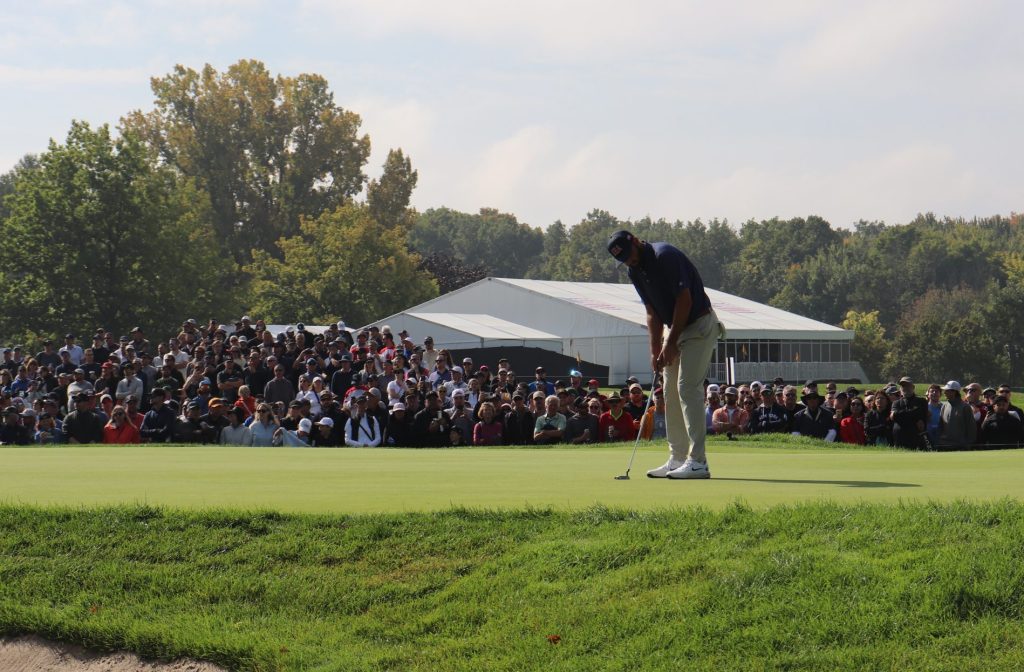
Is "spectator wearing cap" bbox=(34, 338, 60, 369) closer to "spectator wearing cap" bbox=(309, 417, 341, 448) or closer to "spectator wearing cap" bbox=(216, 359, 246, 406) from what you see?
"spectator wearing cap" bbox=(216, 359, 246, 406)

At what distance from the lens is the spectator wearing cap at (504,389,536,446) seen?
1984 cm

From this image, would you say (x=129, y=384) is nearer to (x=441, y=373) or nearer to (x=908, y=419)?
(x=441, y=373)

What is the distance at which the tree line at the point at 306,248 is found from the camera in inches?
2312

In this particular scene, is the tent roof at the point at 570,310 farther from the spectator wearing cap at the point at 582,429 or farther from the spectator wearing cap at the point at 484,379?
the spectator wearing cap at the point at 582,429

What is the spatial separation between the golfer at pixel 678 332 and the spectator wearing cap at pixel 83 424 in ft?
41.7

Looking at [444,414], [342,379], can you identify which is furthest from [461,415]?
[342,379]

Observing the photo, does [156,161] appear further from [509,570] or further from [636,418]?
[509,570]

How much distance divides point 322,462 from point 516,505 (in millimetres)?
5410

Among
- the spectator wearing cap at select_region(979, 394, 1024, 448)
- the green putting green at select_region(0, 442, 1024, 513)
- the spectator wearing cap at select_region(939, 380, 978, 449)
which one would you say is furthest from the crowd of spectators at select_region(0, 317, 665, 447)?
the spectator wearing cap at select_region(979, 394, 1024, 448)

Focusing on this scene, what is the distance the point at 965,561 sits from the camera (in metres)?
6.28

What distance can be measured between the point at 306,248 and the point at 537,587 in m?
73.5

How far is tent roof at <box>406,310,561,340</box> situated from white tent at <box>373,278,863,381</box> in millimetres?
79

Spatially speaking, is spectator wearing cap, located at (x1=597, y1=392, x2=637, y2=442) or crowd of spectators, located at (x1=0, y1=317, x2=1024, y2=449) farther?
spectator wearing cap, located at (x1=597, y1=392, x2=637, y2=442)

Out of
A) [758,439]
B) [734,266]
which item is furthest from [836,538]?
[734,266]
